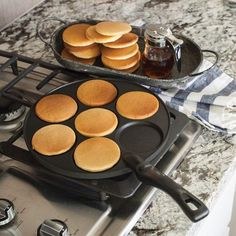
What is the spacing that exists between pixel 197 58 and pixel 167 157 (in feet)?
0.86

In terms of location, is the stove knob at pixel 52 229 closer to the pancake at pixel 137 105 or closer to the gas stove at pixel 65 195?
the gas stove at pixel 65 195

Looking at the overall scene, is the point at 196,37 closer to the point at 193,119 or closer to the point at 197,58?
the point at 197,58

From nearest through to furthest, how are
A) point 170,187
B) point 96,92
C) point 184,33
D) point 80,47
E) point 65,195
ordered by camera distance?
point 170,187 < point 65,195 < point 96,92 < point 80,47 < point 184,33

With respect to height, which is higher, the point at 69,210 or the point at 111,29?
the point at 111,29

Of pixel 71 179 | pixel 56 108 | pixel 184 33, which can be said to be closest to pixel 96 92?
pixel 56 108

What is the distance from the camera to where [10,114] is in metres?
0.89

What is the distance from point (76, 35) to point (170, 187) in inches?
18.3

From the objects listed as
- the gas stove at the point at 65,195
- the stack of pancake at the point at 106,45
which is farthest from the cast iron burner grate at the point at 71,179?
the stack of pancake at the point at 106,45

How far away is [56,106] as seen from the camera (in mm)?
847

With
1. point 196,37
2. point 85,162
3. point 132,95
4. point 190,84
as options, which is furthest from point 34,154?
point 196,37

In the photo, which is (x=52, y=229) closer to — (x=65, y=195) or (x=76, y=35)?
(x=65, y=195)

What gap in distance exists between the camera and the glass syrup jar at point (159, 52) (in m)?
0.92

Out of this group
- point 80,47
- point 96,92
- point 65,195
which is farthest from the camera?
point 80,47

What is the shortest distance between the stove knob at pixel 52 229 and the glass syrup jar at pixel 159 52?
0.39 meters
